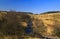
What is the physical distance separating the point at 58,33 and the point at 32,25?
17.0ft

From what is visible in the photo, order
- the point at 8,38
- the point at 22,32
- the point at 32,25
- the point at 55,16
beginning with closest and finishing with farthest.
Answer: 1. the point at 8,38
2. the point at 22,32
3. the point at 32,25
4. the point at 55,16

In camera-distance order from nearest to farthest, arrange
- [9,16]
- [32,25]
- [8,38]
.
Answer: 1. [8,38]
2. [9,16]
3. [32,25]

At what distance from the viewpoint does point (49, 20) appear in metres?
43.3

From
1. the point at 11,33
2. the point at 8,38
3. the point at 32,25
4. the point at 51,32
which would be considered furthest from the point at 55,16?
the point at 8,38

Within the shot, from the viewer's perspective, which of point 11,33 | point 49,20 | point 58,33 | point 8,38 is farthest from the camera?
point 49,20

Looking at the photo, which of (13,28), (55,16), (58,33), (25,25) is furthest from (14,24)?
(55,16)

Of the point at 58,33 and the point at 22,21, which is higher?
the point at 22,21

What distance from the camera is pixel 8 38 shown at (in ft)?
71.2

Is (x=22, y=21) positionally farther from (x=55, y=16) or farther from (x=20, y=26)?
(x=55, y=16)

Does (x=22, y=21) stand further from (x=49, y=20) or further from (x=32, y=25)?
(x=49, y=20)

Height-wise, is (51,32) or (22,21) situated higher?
(22,21)

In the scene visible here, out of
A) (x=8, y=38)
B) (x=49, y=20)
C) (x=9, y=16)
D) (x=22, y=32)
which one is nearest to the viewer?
(x=8, y=38)

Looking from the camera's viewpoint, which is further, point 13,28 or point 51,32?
point 51,32

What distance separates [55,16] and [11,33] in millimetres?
23089
